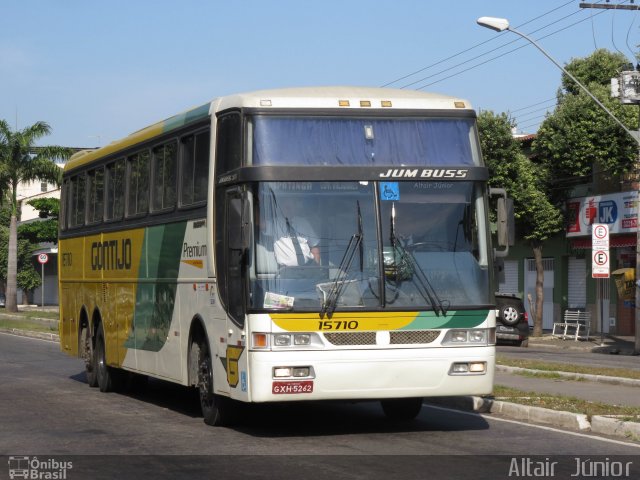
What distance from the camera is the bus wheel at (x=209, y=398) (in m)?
13.2

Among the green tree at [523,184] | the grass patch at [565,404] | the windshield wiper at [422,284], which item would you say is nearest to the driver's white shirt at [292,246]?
the windshield wiper at [422,284]

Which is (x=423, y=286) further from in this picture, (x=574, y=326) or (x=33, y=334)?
(x=574, y=326)

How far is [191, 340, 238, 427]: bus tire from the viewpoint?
1323 cm

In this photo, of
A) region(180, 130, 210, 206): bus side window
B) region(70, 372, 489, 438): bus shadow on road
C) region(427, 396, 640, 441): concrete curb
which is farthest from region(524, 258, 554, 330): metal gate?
region(180, 130, 210, 206): bus side window

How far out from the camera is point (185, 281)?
14156mm

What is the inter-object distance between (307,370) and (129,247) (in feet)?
18.3

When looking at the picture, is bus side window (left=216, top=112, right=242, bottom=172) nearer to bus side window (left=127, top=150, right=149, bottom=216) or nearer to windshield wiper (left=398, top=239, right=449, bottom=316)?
windshield wiper (left=398, top=239, right=449, bottom=316)

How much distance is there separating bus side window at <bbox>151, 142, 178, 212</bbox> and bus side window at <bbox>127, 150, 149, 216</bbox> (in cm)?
33

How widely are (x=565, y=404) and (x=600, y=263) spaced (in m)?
19.8

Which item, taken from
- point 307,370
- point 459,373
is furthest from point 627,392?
point 307,370

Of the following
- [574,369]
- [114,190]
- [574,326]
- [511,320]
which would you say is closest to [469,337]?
[114,190]

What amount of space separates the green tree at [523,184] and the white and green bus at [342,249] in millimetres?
29803

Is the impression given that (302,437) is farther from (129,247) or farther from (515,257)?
(515,257)

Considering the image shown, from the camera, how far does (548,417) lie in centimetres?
1357
